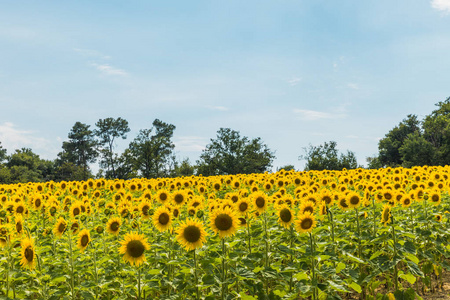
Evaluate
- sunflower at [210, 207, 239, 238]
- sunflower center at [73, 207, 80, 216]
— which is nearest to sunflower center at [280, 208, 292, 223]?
sunflower at [210, 207, 239, 238]

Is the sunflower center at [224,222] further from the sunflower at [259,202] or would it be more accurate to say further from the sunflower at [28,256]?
the sunflower at [28,256]

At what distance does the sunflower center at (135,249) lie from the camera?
462cm

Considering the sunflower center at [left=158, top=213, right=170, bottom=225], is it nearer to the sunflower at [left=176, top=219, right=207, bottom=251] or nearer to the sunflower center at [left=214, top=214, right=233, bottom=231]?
the sunflower at [left=176, top=219, right=207, bottom=251]

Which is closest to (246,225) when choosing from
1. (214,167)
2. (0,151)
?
(214,167)

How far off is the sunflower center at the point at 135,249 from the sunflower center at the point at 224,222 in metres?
1.04

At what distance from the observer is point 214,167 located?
6700cm

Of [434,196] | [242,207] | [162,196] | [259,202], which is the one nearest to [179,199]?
[162,196]

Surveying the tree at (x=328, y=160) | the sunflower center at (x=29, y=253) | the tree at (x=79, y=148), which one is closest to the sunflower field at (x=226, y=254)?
the sunflower center at (x=29, y=253)

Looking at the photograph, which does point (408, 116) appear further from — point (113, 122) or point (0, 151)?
point (0, 151)

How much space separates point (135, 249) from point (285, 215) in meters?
2.24

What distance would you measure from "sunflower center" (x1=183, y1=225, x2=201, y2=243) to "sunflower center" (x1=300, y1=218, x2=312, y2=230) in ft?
5.01

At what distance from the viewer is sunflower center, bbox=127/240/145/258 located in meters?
4.62

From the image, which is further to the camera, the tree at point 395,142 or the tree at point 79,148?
the tree at point 79,148

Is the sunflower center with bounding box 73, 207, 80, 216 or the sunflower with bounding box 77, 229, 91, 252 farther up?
the sunflower center with bounding box 73, 207, 80, 216
